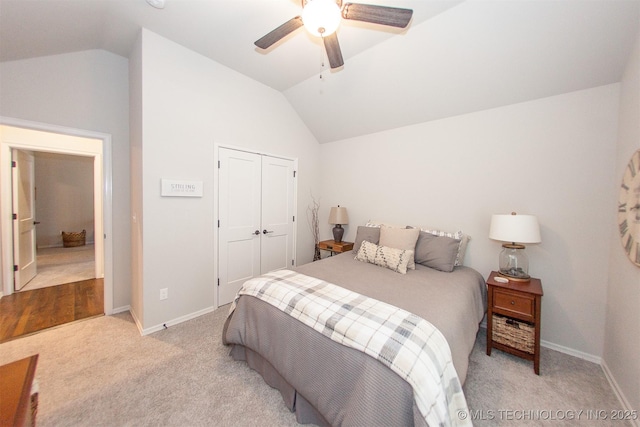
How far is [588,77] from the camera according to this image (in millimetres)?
1939

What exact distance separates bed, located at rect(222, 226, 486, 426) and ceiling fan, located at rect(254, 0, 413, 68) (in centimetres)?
180

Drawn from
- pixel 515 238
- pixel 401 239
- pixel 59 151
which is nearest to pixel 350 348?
pixel 401 239

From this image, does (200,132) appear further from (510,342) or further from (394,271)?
(510,342)

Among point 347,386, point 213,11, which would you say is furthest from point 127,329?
point 213,11

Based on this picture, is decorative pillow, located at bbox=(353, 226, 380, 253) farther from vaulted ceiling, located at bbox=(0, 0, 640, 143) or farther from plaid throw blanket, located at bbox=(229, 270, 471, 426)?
vaulted ceiling, located at bbox=(0, 0, 640, 143)

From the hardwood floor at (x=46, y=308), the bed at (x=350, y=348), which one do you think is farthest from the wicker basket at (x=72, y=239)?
the bed at (x=350, y=348)

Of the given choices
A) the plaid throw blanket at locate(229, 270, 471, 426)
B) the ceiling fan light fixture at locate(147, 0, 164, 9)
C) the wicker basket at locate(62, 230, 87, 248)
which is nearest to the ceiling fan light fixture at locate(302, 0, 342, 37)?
the ceiling fan light fixture at locate(147, 0, 164, 9)

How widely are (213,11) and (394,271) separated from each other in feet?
9.58

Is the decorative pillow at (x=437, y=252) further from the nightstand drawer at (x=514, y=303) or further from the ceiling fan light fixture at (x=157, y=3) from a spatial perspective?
the ceiling fan light fixture at (x=157, y=3)

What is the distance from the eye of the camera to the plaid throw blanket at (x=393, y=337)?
1.03 meters

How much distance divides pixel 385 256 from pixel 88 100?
144 inches

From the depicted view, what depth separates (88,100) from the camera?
2.48 meters

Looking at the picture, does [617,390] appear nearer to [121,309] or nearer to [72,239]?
[121,309]

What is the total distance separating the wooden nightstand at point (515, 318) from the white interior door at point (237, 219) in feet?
9.15
